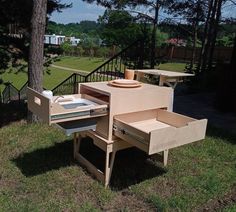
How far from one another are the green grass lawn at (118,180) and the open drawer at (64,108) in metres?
0.80

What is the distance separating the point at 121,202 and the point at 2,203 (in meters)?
1.12

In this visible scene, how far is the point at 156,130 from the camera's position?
8.59 feet

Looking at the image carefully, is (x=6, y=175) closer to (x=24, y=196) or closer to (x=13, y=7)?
(x=24, y=196)

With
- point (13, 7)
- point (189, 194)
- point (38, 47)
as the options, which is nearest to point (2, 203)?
point (189, 194)

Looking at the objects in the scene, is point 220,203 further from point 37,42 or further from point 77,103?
point 37,42

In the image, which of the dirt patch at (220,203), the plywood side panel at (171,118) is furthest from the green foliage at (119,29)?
the dirt patch at (220,203)

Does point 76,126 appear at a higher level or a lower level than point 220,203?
higher

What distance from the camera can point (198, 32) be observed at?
522 inches

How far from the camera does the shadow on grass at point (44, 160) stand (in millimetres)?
3485

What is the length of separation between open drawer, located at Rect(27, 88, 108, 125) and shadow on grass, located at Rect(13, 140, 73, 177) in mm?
816

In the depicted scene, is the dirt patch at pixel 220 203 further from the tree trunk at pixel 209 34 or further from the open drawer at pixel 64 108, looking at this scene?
the tree trunk at pixel 209 34

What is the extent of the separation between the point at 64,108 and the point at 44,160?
1.18 m

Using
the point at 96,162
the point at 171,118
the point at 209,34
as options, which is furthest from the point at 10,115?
the point at 209,34

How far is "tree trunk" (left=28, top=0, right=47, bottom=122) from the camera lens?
14.9 feet
